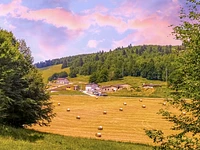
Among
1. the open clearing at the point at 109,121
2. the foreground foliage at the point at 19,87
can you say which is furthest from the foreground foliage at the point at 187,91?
the open clearing at the point at 109,121

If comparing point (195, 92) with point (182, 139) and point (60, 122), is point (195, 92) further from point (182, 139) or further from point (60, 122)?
point (60, 122)

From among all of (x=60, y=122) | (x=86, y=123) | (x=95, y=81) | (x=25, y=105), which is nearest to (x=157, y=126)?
(x=86, y=123)

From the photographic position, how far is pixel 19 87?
2853 cm

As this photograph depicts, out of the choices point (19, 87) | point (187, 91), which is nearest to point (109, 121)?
point (19, 87)

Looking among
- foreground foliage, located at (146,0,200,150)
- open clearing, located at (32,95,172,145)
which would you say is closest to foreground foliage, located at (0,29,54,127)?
open clearing, located at (32,95,172,145)

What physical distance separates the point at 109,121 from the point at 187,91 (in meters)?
35.4

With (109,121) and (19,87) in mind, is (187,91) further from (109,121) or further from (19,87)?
(109,121)

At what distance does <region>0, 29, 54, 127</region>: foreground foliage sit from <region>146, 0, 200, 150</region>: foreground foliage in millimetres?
15765

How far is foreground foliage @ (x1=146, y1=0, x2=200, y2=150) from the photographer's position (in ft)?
35.8

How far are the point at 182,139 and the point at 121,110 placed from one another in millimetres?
44848

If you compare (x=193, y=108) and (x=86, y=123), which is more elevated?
(x=193, y=108)

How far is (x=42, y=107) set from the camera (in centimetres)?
3259

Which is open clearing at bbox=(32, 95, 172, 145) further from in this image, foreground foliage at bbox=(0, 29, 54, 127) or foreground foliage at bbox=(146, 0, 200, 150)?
foreground foliage at bbox=(146, 0, 200, 150)

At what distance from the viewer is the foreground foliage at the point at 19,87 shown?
25234 millimetres
